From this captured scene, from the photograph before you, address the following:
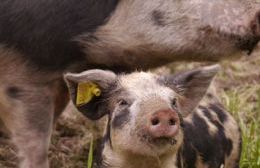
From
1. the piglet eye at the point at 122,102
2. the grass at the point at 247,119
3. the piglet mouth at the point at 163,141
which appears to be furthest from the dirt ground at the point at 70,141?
the piglet mouth at the point at 163,141

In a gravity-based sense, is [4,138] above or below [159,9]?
below

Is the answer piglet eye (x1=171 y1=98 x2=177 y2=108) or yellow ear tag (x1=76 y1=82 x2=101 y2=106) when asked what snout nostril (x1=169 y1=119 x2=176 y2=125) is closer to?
piglet eye (x1=171 y1=98 x2=177 y2=108)

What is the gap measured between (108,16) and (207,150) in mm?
836

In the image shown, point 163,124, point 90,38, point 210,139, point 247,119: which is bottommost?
point 247,119

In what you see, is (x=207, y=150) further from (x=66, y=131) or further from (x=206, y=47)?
(x=66, y=131)

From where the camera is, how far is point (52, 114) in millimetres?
4398

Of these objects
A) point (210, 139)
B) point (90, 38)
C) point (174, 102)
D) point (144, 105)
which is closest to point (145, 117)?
point (144, 105)

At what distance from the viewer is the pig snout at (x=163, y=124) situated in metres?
3.38

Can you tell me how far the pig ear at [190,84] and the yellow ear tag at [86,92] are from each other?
0.32 metres

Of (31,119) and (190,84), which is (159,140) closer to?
(190,84)

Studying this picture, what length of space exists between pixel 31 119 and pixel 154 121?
1.10 meters

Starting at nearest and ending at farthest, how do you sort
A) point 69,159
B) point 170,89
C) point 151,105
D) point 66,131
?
point 151,105
point 170,89
point 69,159
point 66,131

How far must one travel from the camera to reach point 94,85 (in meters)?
3.89

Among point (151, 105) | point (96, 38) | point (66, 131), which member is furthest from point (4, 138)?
point (151, 105)
